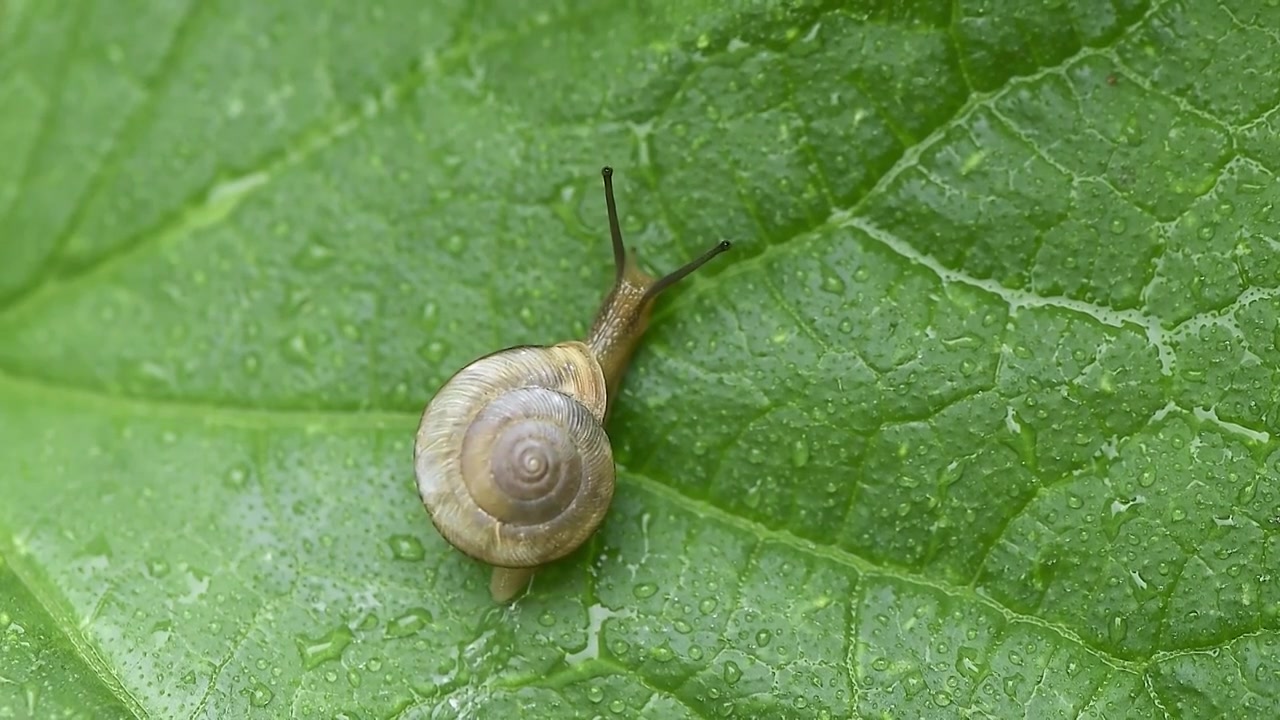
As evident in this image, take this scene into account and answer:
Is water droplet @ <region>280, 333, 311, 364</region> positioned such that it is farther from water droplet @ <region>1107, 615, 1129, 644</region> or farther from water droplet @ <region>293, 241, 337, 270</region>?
water droplet @ <region>1107, 615, 1129, 644</region>

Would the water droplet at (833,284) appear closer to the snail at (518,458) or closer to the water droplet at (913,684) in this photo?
the snail at (518,458)

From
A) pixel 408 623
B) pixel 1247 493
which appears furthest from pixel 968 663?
pixel 408 623

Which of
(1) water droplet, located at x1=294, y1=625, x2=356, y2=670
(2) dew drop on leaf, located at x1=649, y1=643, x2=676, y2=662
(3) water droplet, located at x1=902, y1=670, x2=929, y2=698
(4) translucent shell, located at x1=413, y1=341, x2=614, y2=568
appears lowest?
(3) water droplet, located at x1=902, y1=670, x2=929, y2=698

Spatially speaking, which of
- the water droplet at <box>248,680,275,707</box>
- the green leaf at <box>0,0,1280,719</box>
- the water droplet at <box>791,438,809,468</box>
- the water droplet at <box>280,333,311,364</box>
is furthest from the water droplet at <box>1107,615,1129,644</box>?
the water droplet at <box>280,333,311,364</box>

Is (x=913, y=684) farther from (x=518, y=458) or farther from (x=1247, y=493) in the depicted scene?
(x=518, y=458)

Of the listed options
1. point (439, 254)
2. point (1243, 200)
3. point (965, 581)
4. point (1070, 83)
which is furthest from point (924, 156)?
point (439, 254)

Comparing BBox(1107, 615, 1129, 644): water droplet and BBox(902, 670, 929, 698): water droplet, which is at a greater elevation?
BBox(1107, 615, 1129, 644): water droplet

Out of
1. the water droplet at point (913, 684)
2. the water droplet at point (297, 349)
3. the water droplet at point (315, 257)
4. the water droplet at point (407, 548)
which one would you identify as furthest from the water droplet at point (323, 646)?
the water droplet at point (913, 684)

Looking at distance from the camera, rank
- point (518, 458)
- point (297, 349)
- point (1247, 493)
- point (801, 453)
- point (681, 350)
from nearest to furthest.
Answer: point (1247, 493) < point (518, 458) < point (801, 453) < point (681, 350) < point (297, 349)
